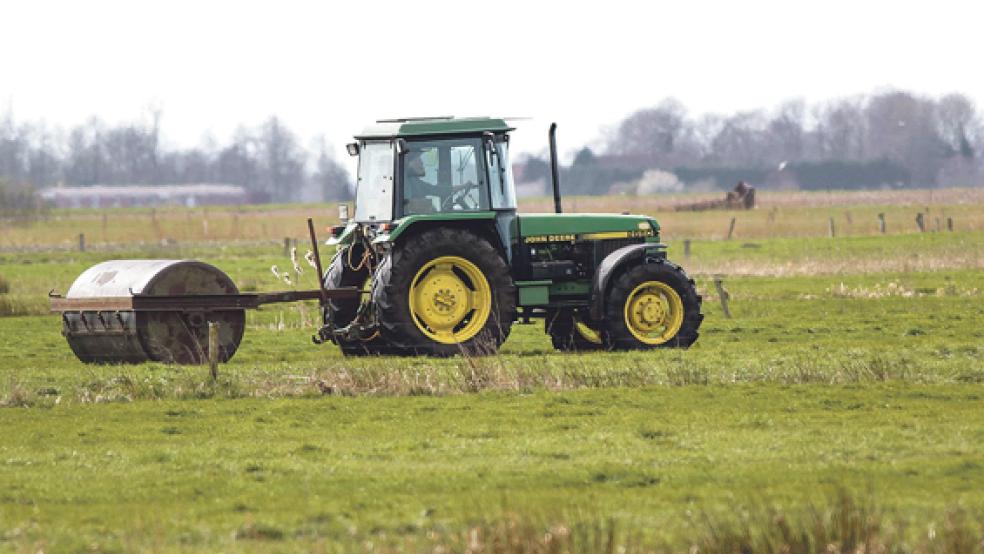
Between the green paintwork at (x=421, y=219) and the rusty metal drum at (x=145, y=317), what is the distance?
6.98 feet

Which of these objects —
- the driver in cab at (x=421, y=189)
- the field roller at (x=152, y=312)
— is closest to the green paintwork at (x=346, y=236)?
the field roller at (x=152, y=312)

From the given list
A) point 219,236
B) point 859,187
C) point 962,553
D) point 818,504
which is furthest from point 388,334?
point 859,187

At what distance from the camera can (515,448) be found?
539 inches

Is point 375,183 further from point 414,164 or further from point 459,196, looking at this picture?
point 459,196

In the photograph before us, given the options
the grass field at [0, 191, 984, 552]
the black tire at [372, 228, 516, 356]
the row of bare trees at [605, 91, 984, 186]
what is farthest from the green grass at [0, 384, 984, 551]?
the row of bare trees at [605, 91, 984, 186]

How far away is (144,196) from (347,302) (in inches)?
5838

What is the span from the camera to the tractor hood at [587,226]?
22781 mm

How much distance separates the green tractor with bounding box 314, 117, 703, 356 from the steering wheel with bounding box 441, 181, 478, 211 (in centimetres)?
1

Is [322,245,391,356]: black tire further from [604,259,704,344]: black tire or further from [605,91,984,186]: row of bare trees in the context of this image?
[605,91,984,186]: row of bare trees

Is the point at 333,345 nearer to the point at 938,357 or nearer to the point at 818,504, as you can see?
the point at 938,357

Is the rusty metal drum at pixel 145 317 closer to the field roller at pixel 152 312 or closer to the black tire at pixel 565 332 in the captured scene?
the field roller at pixel 152 312

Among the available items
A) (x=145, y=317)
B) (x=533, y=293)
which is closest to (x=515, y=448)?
(x=145, y=317)

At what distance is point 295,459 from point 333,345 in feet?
36.8

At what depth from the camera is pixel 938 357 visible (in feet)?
66.2
